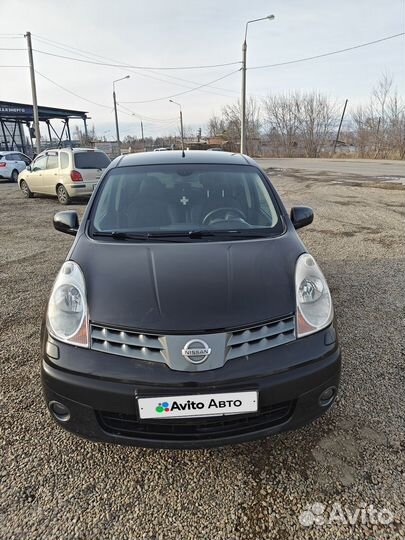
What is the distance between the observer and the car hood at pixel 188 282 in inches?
70.9

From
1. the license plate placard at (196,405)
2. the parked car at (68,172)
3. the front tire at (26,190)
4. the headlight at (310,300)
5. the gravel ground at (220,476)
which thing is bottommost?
the gravel ground at (220,476)

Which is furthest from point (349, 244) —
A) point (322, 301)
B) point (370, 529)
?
point (370, 529)

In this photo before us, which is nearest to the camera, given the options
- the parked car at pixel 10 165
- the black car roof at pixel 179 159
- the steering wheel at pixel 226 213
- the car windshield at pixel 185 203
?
the car windshield at pixel 185 203

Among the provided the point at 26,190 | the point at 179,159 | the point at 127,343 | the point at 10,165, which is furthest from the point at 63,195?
the point at 127,343

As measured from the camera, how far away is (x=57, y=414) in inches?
73.0

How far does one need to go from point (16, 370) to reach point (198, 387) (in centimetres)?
181

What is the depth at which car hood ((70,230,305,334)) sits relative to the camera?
180cm

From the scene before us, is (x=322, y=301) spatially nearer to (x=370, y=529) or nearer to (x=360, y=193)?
(x=370, y=529)

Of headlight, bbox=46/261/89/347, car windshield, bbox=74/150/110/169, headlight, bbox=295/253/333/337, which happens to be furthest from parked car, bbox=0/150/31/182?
headlight, bbox=295/253/333/337

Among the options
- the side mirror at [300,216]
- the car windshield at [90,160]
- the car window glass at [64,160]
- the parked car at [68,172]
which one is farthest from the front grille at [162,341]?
the car window glass at [64,160]

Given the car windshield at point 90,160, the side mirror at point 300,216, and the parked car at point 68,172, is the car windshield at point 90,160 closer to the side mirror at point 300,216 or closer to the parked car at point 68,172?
the parked car at point 68,172

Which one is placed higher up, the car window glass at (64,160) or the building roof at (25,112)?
the building roof at (25,112)

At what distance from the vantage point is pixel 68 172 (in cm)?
1038

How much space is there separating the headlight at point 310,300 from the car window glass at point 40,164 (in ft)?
36.0
